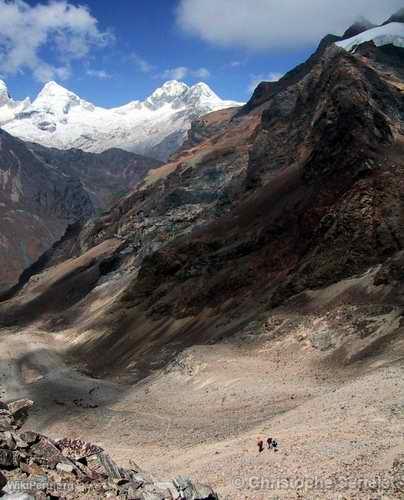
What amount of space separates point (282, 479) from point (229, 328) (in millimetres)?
31254

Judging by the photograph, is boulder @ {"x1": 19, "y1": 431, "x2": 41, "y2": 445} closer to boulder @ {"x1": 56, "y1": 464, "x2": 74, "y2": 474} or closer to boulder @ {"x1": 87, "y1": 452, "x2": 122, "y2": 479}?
boulder @ {"x1": 87, "y1": 452, "x2": 122, "y2": 479}

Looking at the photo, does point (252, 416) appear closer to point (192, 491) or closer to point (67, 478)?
point (192, 491)

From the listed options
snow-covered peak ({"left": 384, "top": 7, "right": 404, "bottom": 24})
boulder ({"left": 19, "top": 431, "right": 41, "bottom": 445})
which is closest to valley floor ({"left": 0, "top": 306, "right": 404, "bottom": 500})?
boulder ({"left": 19, "top": 431, "right": 41, "bottom": 445})

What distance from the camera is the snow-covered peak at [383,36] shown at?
128000mm

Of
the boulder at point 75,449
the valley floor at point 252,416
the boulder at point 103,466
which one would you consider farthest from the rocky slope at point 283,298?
the boulder at point 75,449

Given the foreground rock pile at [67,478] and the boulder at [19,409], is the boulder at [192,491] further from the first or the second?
the boulder at [19,409]

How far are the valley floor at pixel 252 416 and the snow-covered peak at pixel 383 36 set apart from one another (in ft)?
337

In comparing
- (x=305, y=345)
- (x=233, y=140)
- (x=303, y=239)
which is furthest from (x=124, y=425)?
(x=233, y=140)

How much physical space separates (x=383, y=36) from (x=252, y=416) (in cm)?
12202

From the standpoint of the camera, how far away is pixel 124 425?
31391 mm

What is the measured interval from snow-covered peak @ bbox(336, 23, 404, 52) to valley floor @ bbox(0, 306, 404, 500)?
10265cm

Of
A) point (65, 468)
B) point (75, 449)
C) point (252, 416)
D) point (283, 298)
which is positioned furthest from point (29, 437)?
point (283, 298)

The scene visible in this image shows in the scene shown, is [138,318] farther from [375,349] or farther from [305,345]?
[375,349]

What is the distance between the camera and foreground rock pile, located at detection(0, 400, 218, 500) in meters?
14.2
